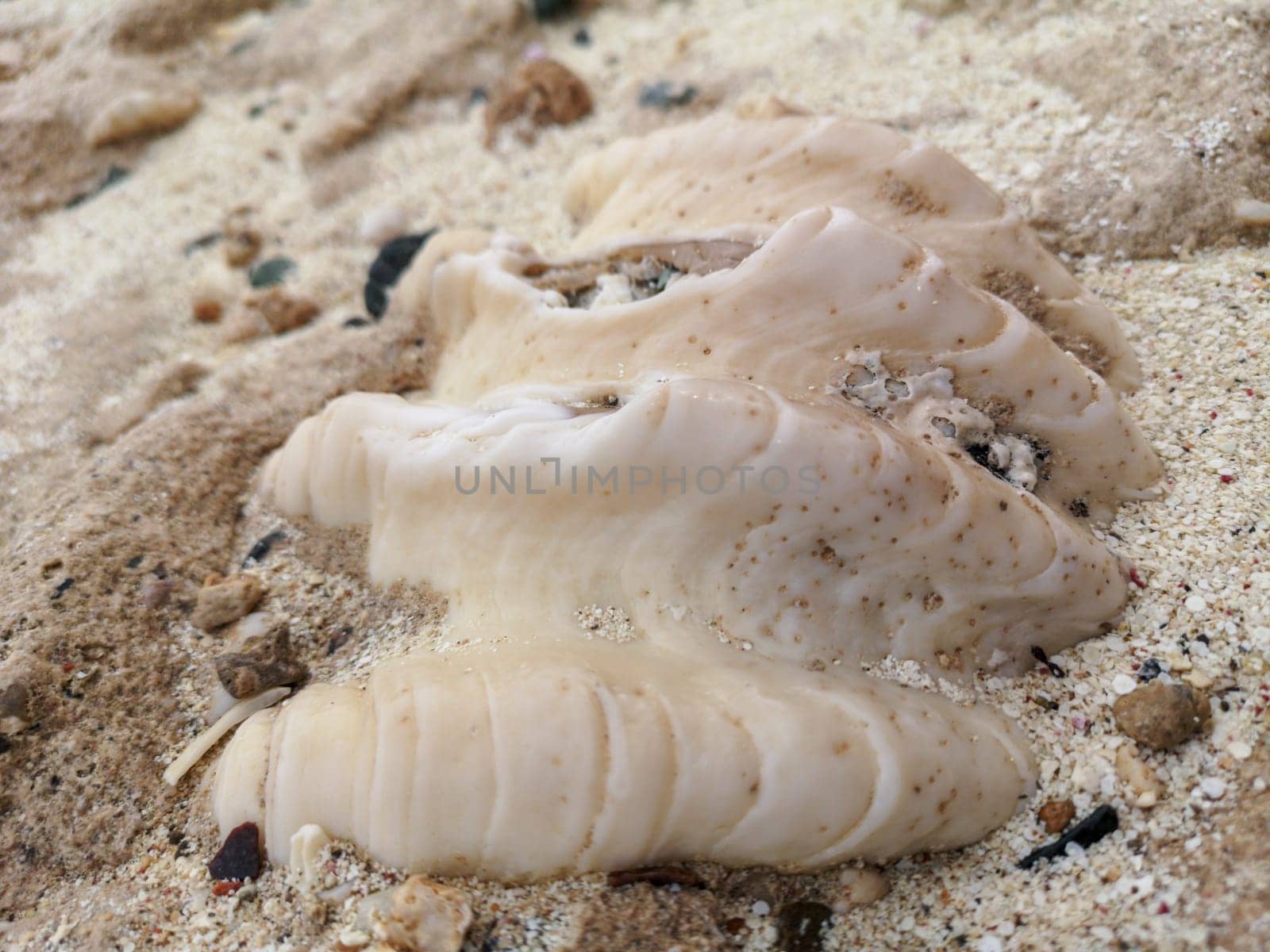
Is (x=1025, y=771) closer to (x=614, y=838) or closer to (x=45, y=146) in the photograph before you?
(x=614, y=838)

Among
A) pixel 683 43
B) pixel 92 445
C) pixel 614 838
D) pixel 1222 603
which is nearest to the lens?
pixel 614 838

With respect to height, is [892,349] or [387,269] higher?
[892,349]

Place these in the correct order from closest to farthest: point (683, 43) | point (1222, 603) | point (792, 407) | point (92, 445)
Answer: point (792, 407) → point (1222, 603) → point (92, 445) → point (683, 43)

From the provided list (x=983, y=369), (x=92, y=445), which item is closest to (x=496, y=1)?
(x=92, y=445)

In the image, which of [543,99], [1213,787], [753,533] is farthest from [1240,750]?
[543,99]

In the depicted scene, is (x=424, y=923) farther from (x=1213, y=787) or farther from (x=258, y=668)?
(x=1213, y=787)
